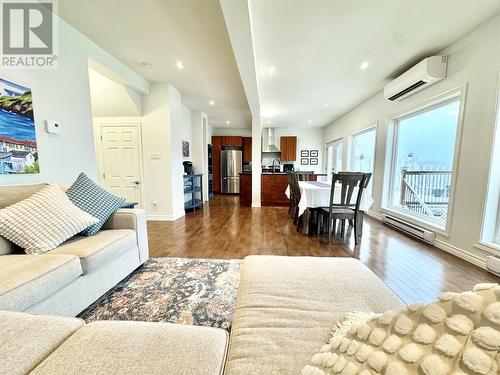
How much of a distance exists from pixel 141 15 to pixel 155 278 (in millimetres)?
2678

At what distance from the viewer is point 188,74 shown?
3422 millimetres

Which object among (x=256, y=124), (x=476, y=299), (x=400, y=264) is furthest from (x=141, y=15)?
(x=400, y=264)

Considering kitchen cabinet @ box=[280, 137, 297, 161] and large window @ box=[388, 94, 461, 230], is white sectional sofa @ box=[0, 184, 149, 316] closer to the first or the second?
large window @ box=[388, 94, 461, 230]

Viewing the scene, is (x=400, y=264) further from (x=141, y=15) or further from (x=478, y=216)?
(x=141, y=15)

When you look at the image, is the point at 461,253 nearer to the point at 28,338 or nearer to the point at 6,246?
the point at 28,338

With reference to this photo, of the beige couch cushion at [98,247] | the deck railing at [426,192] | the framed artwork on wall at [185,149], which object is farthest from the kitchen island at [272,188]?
the beige couch cushion at [98,247]

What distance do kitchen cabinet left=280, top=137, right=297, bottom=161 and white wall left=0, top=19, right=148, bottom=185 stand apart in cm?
596

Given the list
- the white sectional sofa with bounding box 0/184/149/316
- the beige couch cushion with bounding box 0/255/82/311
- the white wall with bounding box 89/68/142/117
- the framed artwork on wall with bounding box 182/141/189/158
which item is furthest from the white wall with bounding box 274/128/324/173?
the beige couch cushion with bounding box 0/255/82/311

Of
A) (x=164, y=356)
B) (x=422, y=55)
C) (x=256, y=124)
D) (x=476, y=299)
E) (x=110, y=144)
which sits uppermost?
(x=422, y=55)

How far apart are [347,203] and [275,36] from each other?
2349 mm

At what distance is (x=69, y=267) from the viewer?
1286mm

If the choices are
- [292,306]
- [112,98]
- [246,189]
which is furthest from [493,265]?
[112,98]

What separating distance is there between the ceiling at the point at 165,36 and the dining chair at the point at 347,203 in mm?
2312

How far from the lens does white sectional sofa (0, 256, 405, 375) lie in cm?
55
